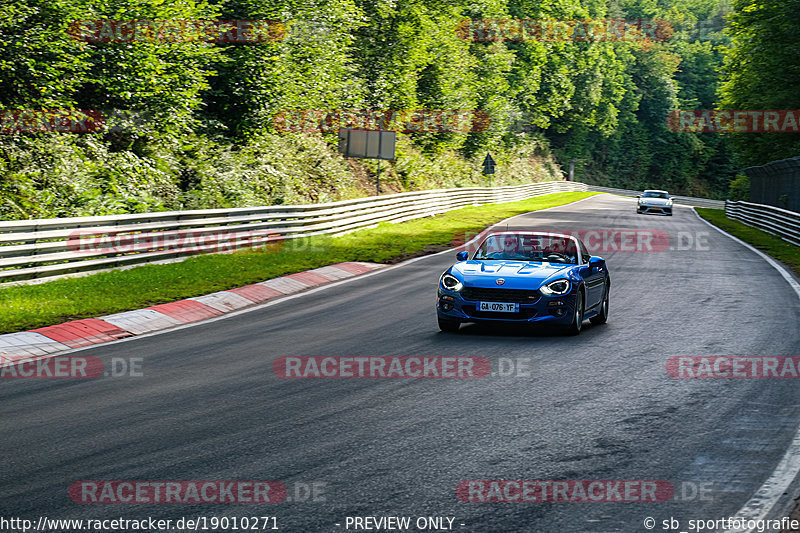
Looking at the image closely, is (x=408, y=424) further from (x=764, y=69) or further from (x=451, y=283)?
(x=764, y=69)

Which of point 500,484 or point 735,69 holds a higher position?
point 735,69

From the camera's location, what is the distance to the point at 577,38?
248 ft

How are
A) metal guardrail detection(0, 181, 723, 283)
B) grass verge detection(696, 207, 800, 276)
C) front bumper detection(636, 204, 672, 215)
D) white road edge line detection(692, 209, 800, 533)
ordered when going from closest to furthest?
white road edge line detection(692, 209, 800, 533), metal guardrail detection(0, 181, 723, 283), grass verge detection(696, 207, 800, 276), front bumper detection(636, 204, 672, 215)

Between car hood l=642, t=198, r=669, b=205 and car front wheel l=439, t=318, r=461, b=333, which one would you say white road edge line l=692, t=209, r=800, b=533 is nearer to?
car front wheel l=439, t=318, r=461, b=333

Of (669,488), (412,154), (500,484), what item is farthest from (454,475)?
(412,154)

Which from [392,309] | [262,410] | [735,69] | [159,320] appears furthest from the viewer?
[735,69]

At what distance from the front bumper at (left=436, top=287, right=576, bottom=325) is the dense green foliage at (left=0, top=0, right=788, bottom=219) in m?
10.2

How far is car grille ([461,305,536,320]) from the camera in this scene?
11.2m

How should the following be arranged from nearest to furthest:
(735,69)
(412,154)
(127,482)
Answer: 1. (127,482)
2. (412,154)
3. (735,69)

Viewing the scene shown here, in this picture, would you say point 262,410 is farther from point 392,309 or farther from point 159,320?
point 392,309

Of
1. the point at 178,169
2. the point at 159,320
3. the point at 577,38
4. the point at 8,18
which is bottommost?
the point at 159,320

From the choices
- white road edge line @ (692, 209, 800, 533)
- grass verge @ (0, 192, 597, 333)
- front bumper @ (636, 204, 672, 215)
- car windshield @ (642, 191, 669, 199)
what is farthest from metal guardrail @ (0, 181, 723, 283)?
car windshield @ (642, 191, 669, 199)

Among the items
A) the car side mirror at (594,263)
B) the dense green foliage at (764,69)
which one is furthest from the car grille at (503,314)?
the dense green foliage at (764,69)

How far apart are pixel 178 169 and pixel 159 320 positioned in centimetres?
1117
